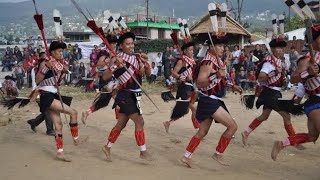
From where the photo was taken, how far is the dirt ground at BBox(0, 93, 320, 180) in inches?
250

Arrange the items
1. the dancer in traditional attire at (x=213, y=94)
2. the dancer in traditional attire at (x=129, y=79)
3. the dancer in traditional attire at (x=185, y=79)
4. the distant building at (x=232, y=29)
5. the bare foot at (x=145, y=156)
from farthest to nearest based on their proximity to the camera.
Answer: the distant building at (x=232, y=29) < the dancer in traditional attire at (x=185, y=79) < the bare foot at (x=145, y=156) < the dancer in traditional attire at (x=129, y=79) < the dancer in traditional attire at (x=213, y=94)

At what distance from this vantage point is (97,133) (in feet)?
31.5

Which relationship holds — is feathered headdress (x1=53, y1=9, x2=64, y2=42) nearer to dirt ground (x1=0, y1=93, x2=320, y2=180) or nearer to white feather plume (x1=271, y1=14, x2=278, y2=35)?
dirt ground (x1=0, y1=93, x2=320, y2=180)

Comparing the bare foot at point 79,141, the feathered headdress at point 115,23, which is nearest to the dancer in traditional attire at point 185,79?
the feathered headdress at point 115,23

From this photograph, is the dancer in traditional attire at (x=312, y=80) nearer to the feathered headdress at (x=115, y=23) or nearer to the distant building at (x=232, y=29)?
the feathered headdress at (x=115, y=23)

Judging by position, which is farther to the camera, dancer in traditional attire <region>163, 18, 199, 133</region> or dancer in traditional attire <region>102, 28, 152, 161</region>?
dancer in traditional attire <region>163, 18, 199, 133</region>

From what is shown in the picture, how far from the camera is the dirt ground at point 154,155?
20.9 feet

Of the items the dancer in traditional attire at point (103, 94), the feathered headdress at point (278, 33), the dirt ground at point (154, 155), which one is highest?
the feathered headdress at point (278, 33)

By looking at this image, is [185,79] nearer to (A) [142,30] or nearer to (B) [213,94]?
(B) [213,94]

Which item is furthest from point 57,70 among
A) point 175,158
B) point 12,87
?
point 12,87

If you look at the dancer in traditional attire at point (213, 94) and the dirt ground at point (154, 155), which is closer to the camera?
the dirt ground at point (154, 155)

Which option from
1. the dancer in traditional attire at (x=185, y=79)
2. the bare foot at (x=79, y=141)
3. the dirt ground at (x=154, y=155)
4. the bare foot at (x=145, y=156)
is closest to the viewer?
the dirt ground at (x=154, y=155)

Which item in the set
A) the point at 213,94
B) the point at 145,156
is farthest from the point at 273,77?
the point at 145,156

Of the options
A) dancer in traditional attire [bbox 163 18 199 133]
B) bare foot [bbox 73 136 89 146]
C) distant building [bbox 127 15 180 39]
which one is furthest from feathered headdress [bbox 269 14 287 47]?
distant building [bbox 127 15 180 39]
